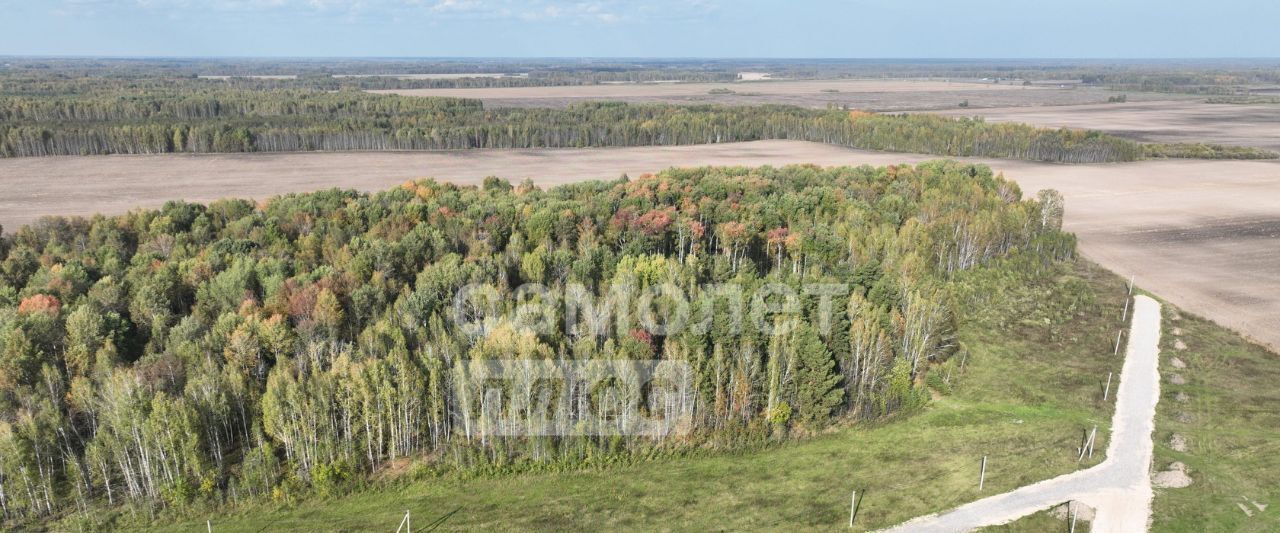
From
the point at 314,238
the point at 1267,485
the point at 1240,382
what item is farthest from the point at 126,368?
the point at 1240,382

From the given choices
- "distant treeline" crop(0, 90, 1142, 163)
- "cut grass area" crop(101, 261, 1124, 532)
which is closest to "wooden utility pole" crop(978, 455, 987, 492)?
"cut grass area" crop(101, 261, 1124, 532)

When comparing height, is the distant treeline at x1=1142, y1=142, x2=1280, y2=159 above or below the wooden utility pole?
above

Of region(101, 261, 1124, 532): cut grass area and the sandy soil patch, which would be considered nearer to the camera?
region(101, 261, 1124, 532): cut grass area

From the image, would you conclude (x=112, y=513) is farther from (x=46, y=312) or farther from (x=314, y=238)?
(x=314, y=238)

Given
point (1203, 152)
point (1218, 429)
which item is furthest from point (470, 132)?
point (1203, 152)

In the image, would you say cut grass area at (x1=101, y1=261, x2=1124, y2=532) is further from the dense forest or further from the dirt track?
the dense forest

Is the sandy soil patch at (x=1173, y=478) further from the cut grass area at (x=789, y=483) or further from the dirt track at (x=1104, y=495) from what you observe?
the cut grass area at (x=789, y=483)

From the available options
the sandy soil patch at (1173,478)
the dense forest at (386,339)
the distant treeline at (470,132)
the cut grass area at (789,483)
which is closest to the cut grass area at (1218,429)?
the sandy soil patch at (1173,478)
